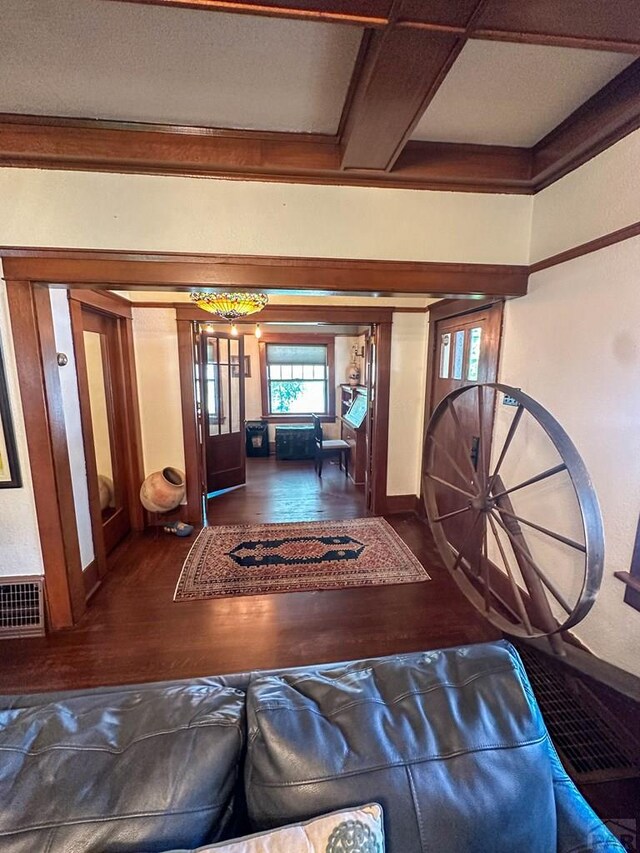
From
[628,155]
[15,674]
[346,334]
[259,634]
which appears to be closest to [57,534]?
[15,674]

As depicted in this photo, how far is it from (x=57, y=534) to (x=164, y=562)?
108 centimetres

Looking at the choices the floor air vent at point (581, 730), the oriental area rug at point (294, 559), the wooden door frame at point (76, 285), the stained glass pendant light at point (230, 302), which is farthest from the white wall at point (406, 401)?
the floor air vent at point (581, 730)

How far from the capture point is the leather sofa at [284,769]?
671mm

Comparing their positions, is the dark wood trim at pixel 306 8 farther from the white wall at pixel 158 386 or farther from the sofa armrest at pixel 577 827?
the white wall at pixel 158 386

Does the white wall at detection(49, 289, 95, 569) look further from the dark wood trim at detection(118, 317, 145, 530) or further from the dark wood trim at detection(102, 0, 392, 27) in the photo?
the dark wood trim at detection(102, 0, 392, 27)

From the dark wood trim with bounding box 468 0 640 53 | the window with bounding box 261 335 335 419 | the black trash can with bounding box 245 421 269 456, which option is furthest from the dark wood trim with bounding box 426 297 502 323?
the black trash can with bounding box 245 421 269 456

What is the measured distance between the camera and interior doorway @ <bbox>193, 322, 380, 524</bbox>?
4180 mm

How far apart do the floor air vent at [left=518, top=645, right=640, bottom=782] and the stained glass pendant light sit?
118 inches

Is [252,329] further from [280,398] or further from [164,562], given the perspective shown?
[164,562]

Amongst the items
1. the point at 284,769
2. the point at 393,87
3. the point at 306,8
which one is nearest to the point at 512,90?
the point at 393,87

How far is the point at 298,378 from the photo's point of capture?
709 cm

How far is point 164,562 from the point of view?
3.13 metres

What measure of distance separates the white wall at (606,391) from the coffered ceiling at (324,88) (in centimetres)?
58

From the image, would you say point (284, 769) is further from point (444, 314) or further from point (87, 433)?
point (444, 314)
